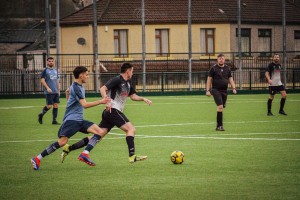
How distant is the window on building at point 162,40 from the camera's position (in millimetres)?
55250

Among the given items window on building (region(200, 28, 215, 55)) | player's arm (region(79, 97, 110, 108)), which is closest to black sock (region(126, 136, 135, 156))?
player's arm (region(79, 97, 110, 108))

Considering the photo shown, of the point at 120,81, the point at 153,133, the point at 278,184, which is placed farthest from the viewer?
the point at 153,133

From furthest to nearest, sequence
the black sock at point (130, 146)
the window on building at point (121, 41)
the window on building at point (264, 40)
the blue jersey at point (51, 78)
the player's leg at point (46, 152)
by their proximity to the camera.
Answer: the window on building at point (264, 40), the window on building at point (121, 41), the blue jersey at point (51, 78), the black sock at point (130, 146), the player's leg at point (46, 152)

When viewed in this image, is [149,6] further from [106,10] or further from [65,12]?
[65,12]

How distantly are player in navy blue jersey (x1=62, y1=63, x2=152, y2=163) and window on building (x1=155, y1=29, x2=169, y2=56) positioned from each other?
137ft

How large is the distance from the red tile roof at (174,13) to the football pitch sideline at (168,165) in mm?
32878

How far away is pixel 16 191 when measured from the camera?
34.0 ft

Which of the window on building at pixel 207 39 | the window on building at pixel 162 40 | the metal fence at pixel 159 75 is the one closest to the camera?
the metal fence at pixel 159 75

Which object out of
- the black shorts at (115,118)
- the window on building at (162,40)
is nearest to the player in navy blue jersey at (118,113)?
the black shorts at (115,118)

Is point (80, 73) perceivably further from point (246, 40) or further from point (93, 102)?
point (246, 40)

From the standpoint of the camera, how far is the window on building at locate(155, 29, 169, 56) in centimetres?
5525

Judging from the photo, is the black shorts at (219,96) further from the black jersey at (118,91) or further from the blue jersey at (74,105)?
the blue jersey at (74,105)

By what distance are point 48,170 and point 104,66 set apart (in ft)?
134

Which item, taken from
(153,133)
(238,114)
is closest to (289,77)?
(238,114)
